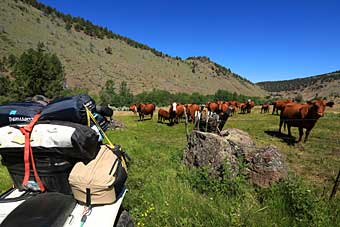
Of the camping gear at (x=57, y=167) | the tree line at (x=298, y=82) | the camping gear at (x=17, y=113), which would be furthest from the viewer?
the tree line at (x=298, y=82)

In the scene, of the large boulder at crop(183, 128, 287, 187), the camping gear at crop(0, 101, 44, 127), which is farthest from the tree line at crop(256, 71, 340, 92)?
the camping gear at crop(0, 101, 44, 127)

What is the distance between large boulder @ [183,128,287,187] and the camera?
3.94m

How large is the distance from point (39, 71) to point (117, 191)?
29.2 meters

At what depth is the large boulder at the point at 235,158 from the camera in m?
3.94

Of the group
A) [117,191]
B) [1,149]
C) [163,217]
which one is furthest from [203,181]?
[1,149]

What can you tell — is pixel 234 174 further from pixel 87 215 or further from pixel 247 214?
pixel 87 215

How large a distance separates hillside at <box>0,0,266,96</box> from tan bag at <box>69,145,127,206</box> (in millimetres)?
37886

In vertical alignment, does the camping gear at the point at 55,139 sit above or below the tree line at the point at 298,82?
below

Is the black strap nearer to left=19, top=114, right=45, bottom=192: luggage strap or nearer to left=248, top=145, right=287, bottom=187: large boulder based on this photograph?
left=19, top=114, right=45, bottom=192: luggage strap

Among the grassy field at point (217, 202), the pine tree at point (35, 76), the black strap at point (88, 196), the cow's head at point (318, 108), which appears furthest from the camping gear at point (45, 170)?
the pine tree at point (35, 76)

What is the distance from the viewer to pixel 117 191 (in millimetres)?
2297

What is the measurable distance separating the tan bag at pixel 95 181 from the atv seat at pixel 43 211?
139mm

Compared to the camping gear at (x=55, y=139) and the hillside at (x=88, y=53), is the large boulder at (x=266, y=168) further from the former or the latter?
the hillside at (x=88, y=53)

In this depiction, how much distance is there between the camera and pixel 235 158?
14.5 ft
